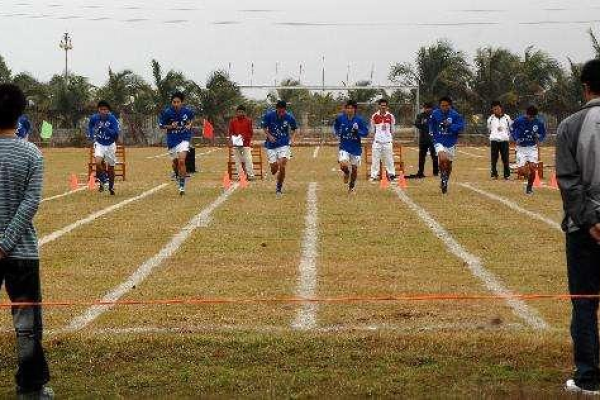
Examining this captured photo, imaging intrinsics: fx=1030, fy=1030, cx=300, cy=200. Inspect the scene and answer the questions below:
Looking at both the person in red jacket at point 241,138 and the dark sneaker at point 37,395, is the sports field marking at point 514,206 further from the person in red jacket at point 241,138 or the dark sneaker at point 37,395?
the dark sneaker at point 37,395

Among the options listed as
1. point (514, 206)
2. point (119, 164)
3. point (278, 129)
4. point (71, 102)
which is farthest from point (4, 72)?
point (514, 206)

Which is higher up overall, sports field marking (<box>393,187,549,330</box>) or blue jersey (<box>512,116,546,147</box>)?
blue jersey (<box>512,116,546,147</box>)

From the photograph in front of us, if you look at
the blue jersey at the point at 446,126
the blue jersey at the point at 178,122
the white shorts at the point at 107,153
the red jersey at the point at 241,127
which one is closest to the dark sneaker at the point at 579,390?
the blue jersey at the point at 446,126

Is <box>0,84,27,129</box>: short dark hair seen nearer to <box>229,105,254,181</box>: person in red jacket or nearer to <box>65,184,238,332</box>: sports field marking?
<box>65,184,238,332</box>: sports field marking

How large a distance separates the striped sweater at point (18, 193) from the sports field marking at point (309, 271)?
8.40 feet

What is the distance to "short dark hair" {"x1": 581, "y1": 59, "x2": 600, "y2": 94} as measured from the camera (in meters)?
6.01

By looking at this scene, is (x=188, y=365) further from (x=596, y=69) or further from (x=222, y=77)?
(x=222, y=77)

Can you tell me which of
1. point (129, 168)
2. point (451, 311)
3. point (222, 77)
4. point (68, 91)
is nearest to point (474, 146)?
point (222, 77)

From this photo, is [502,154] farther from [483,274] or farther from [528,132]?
[483,274]

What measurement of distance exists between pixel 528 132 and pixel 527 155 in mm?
512

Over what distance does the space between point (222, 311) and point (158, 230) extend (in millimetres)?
6005

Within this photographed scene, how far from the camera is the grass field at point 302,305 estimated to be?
642cm

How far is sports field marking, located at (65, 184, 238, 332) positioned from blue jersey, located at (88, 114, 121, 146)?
13.1 feet

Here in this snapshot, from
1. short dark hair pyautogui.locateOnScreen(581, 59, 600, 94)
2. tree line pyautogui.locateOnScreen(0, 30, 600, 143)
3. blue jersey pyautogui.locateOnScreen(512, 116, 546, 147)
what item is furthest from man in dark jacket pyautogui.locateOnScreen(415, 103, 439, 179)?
tree line pyautogui.locateOnScreen(0, 30, 600, 143)
